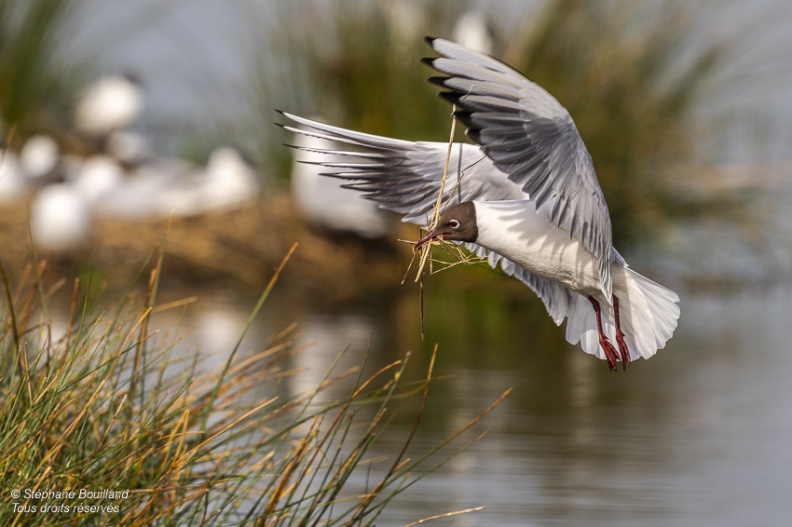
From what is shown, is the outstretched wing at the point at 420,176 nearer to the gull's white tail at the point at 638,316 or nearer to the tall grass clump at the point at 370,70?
the gull's white tail at the point at 638,316

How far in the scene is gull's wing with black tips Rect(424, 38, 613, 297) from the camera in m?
3.25

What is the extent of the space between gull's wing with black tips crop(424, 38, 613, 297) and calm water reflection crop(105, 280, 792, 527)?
0.93 meters

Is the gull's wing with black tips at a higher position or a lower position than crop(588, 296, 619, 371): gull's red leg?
higher

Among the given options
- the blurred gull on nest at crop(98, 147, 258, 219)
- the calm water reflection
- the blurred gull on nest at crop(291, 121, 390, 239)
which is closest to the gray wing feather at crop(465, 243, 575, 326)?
the calm water reflection

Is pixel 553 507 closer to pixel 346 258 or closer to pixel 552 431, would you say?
pixel 552 431

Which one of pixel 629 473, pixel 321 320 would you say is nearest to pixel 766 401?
pixel 629 473

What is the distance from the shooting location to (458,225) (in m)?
3.52

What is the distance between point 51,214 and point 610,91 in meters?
5.11

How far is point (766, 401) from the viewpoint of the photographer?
24.1 feet

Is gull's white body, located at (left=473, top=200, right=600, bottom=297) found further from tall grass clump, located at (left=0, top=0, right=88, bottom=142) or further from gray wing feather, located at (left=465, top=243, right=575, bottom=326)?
tall grass clump, located at (left=0, top=0, right=88, bottom=142)

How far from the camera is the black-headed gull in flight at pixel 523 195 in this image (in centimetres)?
335


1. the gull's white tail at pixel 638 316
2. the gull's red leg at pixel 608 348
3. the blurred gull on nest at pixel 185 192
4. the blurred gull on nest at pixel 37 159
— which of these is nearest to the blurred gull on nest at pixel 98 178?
the blurred gull on nest at pixel 185 192

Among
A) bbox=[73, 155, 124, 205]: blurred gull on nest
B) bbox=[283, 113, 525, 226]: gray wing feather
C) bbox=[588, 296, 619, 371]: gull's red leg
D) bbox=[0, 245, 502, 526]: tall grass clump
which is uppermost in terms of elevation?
bbox=[283, 113, 525, 226]: gray wing feather

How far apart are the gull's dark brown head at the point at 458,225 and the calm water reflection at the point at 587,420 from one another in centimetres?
76
